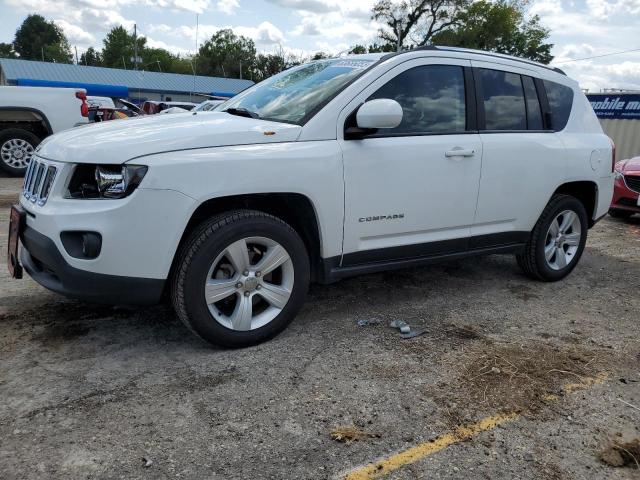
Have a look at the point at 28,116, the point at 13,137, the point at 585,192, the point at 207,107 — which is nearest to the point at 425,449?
the point at 585,192

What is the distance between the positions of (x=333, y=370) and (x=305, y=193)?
1.05 metres

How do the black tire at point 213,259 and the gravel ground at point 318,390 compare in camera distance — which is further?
the black tire at point 213,259

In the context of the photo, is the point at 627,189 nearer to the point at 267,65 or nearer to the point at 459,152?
the point at 459,152

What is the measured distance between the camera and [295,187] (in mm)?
3258

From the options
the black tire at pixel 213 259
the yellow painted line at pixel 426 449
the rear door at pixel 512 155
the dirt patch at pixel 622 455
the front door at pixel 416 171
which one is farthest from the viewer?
the rear door at pixel 512 155

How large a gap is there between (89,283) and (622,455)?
8.83ft

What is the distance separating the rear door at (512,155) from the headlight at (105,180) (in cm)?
251

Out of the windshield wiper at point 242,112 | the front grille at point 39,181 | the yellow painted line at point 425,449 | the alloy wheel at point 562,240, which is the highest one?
the windshield wiper at point 242,112

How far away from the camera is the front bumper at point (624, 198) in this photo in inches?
327

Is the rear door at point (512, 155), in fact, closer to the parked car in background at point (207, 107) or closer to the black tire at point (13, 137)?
the parked car in background at point (207, 107)

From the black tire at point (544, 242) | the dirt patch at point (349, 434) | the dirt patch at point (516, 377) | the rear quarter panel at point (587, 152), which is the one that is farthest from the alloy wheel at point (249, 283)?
the rear quarter panel at point (587, 152)

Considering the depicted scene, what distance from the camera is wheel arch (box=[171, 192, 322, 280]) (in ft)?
10.4

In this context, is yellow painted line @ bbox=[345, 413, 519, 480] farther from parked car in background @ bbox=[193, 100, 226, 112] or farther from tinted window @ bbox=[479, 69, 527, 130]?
parked car in background @ bbox=[193, 100, 226, 112]

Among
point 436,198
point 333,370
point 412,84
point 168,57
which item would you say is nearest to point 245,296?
point 333,370
